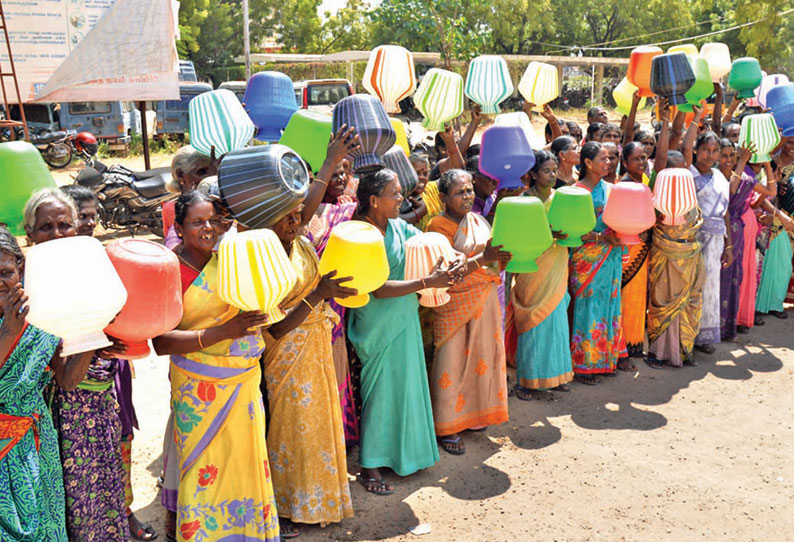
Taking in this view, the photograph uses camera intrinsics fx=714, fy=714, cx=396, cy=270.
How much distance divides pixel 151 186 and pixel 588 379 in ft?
22.3

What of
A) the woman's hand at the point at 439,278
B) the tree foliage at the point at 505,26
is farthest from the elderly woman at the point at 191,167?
the tree foliage at the point at 505,26

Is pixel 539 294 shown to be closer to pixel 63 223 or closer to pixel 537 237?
pixel 537 237

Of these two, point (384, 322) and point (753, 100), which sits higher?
point (753, 100)

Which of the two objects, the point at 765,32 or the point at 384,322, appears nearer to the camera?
the point at 384,322

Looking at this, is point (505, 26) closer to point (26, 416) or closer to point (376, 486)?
point (376, 486)

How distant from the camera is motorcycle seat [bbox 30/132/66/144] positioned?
1526cm

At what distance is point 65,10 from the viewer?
31.1ft

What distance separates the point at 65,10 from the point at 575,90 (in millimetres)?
27400

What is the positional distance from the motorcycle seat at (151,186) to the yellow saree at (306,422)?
23.3 ft

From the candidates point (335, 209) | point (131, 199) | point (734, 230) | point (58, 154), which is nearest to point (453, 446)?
point (335, 209)

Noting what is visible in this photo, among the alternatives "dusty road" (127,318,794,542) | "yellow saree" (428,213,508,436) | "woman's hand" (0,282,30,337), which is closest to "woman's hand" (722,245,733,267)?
"dusty road" (127,318,794,542)

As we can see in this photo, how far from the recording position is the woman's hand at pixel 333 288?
312cm

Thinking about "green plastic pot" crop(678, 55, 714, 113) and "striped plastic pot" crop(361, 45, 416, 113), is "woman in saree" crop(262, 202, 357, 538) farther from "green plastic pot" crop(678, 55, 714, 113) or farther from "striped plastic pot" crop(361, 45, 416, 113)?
"green plastic pot" crop(678, 55, 714, 113)

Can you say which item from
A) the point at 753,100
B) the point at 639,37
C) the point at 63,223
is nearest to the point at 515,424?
the point at 63,223
